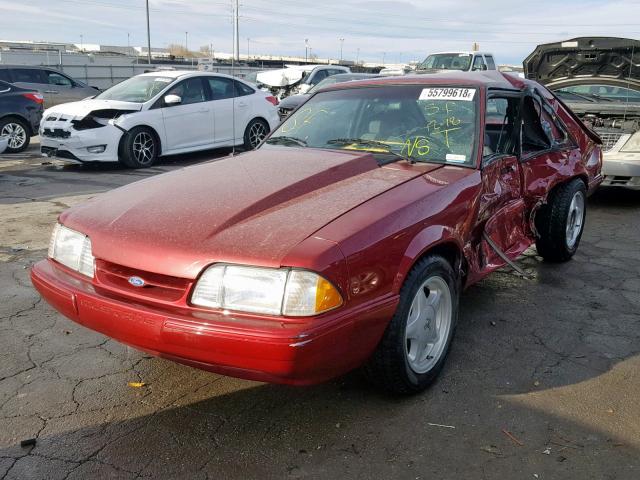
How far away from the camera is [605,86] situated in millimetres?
8148

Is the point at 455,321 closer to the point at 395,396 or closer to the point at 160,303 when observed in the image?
the point at 395,396

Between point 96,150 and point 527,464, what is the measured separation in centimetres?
828

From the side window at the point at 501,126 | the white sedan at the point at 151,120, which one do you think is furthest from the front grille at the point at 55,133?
the side window at the point at 501,126

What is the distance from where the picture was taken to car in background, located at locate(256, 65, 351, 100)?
17141 millimetres

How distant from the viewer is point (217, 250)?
243 cm

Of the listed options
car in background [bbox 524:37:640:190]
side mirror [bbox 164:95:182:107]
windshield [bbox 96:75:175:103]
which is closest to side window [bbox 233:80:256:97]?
windshield [bbox 96:75:175:103]

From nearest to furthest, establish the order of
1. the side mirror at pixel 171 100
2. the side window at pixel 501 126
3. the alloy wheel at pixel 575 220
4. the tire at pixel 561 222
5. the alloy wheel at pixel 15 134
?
the side window at pixel 501 126, the tire at pixel 561 222, the alloy wheel at pixel 575 220, the side mirror at pixel 171 100, the alloy wheel at pixel 15 134

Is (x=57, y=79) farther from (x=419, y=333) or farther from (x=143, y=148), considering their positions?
(x=419, y=333)

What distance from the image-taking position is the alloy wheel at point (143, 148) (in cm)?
951

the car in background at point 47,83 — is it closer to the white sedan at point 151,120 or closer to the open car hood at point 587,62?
the white sedan at point 151,120

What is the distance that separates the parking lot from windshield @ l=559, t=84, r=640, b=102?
472cm

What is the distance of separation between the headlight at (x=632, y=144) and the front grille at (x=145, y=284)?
6260mm

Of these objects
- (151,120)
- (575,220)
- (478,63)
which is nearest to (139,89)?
(151,120)

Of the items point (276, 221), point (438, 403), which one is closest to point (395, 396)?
point (438, 403)
